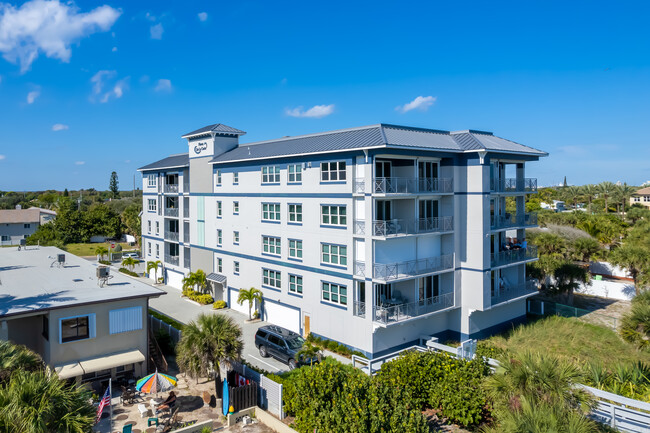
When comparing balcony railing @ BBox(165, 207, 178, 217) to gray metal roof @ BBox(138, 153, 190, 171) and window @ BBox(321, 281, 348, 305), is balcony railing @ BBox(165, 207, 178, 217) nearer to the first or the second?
gray metal roof @ BBox(138, 153, 190, 171)

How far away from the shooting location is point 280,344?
25047 millimetres

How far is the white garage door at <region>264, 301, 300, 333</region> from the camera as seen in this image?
97.9 feet

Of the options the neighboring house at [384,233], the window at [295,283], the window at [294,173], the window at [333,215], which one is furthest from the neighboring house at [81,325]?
the window at [294,173]

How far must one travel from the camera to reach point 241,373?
2069cm

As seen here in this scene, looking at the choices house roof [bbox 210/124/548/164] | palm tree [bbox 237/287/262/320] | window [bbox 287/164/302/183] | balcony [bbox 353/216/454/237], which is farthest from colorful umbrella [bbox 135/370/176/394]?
window [bbox 287/164/302/183]

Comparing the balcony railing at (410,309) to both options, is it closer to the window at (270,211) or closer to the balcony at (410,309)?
the balcony at (410,309)

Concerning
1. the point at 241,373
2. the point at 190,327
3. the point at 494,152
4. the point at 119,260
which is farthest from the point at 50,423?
the point at 119,260

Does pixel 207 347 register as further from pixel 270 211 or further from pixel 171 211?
pixel 171 211

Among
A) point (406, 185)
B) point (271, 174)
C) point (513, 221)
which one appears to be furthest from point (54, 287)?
point (513, 221)

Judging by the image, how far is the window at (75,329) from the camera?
65.8 feet

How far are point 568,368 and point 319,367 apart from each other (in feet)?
27.8

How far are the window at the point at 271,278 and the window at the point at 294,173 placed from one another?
265 inches

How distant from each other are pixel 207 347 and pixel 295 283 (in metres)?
11.1

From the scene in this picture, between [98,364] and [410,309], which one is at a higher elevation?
[410,309]
